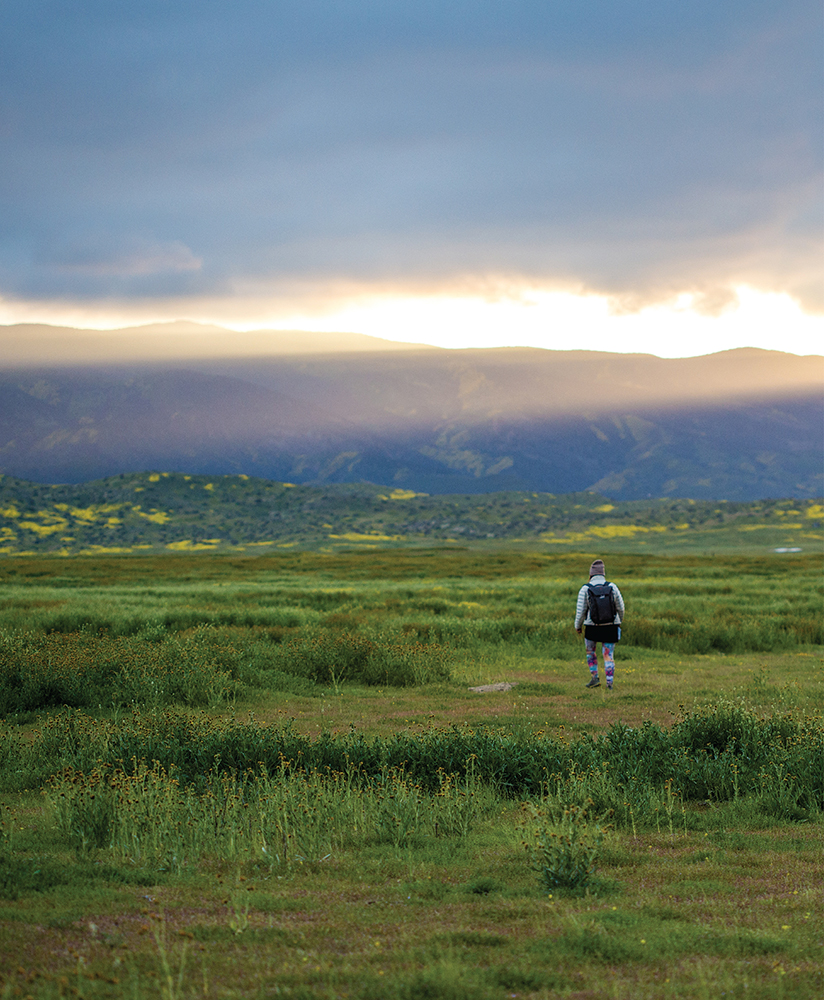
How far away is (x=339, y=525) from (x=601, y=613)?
494ft

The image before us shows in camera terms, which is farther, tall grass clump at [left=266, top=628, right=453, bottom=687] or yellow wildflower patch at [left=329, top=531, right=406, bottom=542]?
yellow wildflower patch at [left=329, top=531, right=406, bottom=542]

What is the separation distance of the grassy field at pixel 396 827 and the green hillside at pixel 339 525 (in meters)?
97.1

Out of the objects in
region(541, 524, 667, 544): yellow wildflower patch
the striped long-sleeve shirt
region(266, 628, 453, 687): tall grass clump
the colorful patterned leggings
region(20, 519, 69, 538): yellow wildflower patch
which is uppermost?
the striped long-sleeve shirt

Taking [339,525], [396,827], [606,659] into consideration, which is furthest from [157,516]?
[396,827]

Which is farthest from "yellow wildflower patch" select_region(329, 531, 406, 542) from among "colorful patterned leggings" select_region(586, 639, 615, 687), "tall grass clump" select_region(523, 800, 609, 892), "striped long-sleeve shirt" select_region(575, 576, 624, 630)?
"tall grass clump" select_region(523, 800, 609, 892)

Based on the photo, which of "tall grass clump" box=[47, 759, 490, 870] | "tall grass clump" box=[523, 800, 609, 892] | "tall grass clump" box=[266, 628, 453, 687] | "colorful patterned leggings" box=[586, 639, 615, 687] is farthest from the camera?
"tall grass clump" box=[266, 628, 453, 687]

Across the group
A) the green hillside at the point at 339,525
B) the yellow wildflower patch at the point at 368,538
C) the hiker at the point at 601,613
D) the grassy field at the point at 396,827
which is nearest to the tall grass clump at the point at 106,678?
the grassy field at the point at 396,827

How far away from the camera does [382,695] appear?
17.9 m

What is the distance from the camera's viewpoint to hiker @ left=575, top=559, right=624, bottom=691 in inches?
703

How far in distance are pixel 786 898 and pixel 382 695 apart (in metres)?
11.7

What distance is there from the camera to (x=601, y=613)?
1788 centimetres

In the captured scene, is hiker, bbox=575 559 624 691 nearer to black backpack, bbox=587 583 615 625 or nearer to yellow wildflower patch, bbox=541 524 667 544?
black backpack, bbox=587 583 615 625

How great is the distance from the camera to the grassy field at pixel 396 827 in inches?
211

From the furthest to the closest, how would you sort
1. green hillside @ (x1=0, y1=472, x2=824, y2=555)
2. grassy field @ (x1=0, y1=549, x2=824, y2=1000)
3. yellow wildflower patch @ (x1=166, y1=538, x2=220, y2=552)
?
yellow wildflower patch @ (x1=166, y1=538, x2=220, y2=552), green hillside @ (x1=0, y1=472, x2=824, y2=555), grassy field @ (x1=0, y1=549, x2=824, y2=1000)
